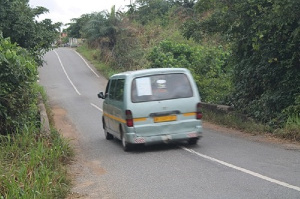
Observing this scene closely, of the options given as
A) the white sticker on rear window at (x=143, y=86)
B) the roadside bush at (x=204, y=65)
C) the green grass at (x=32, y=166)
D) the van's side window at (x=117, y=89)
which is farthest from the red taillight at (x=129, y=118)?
the roadside bush at (x=204, y=65)

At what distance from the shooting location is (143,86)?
11023 millimetres

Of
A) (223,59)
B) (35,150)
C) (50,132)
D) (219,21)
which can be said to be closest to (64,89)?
(223,59)

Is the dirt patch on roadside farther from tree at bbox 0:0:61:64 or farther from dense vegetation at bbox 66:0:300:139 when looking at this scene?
tree at bbox 0:0:61:64

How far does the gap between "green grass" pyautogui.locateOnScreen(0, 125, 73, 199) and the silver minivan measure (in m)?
1.63

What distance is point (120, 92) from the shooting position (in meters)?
11.6

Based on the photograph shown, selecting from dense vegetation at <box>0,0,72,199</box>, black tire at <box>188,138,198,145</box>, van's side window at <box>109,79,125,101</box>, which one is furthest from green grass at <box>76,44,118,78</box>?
black tire at <box>188,138,198,145</box>

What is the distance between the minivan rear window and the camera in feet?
36.0

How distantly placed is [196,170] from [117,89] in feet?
13.4

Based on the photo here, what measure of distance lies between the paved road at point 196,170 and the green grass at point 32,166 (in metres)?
0.50

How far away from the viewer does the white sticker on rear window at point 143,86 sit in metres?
11.0

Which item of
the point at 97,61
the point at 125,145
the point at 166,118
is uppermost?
the point at 166,118

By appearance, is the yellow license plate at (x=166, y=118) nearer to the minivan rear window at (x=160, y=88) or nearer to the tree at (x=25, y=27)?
the minivan rear window at (x=160, y=88)

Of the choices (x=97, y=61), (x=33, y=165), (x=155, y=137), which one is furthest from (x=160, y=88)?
(x=97, y=61)

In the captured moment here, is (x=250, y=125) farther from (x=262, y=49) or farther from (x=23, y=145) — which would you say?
(x=23, y=145)
